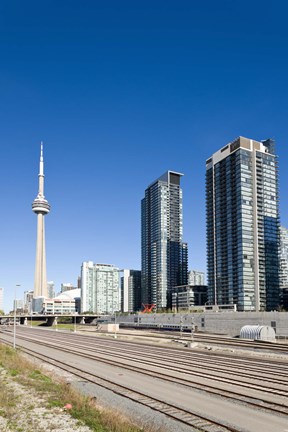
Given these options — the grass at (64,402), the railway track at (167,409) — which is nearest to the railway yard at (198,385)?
the railway track at (167,409)

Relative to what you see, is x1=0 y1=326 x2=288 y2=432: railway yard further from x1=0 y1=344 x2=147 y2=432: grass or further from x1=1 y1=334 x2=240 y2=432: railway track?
x1=0 y1=344 x2=147 y2=432: grass

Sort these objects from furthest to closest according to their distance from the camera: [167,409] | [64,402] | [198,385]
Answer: [198,385], [167,409], [64,402]

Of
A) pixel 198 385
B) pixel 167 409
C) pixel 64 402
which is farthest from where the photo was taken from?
pixel 198 385

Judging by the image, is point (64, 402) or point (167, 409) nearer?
point (64, 402)

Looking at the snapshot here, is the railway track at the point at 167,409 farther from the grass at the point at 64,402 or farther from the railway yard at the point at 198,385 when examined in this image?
the grass at the point at 64,402

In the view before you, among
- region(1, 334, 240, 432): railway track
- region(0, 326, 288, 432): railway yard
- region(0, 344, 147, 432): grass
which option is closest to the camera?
region(0, 344, 147, 432): grass

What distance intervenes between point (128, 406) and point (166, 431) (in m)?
7.09

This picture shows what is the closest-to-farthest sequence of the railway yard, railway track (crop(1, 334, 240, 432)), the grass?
the grass
railway track (crop(1, 334, 240, 432))
the railway yard

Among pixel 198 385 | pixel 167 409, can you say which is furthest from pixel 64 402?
pixel 198 385

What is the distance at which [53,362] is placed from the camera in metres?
57.5

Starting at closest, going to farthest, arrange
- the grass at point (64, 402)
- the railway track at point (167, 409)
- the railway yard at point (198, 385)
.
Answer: the grass at point (64, 402), the railway track at point (167, 409), the railway yard at point (198, 385)

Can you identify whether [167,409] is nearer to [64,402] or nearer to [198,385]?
[64,402]

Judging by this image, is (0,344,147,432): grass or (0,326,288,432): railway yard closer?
(0,344,147,432): grass

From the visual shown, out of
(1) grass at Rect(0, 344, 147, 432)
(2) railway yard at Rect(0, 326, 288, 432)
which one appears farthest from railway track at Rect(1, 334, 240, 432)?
(1) grass at Rect(0, 344, 147, 432)
